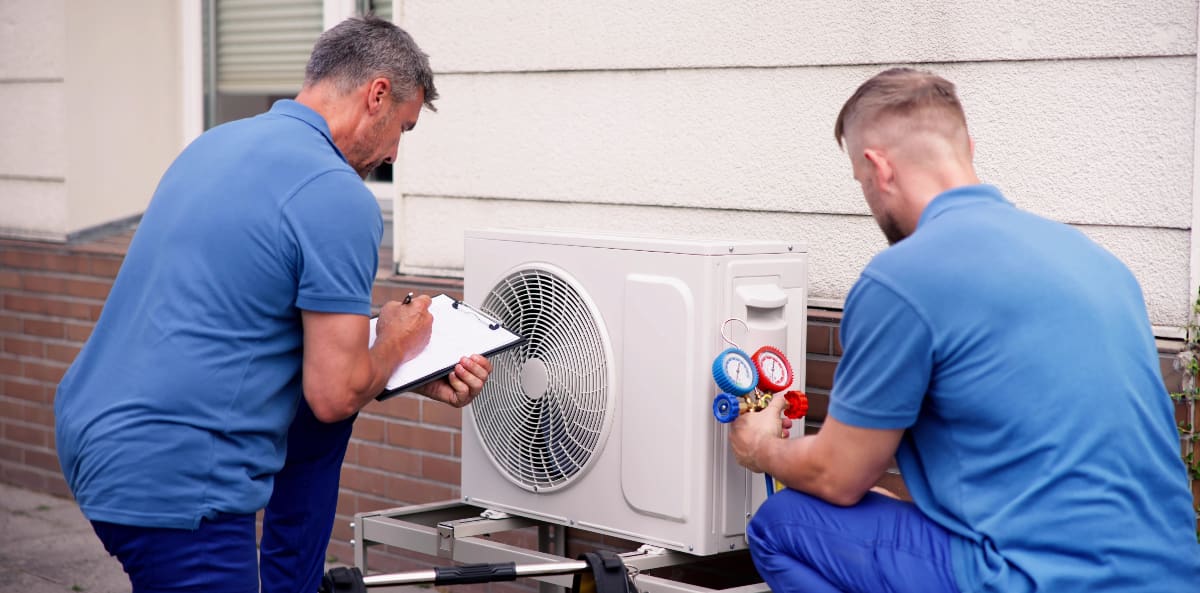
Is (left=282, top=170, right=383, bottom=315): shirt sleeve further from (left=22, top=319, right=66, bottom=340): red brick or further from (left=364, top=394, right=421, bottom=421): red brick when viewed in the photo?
(left=22, top=319, right=66, bottom=340): red brick

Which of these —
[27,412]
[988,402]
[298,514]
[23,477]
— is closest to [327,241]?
[298,514]

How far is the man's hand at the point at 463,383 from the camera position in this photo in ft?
9.40

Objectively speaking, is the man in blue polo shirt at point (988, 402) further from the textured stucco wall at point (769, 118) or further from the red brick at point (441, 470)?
the red brick at point (441, 470)

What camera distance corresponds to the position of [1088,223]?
9.79 feet

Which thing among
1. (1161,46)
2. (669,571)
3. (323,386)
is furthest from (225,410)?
(1161,46)

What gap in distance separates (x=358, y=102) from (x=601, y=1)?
1.23 metres

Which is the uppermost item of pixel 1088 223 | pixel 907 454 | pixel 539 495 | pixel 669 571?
pixel 1088 223

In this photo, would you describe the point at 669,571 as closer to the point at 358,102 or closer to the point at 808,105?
the point at 808,105

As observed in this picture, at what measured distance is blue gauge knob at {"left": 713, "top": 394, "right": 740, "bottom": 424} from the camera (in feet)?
8.60

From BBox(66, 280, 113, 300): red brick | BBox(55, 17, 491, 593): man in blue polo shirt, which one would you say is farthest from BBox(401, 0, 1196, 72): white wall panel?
BBox(66, 280, 113, 300): red brick

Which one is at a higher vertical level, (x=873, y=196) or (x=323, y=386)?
(x=873, y=196)

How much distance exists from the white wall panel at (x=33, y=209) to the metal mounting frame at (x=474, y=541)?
2902 millimetres

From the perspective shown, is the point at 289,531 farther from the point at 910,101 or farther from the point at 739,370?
the point at 910,101

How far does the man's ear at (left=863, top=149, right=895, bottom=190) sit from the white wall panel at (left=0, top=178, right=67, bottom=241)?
13.7ft
